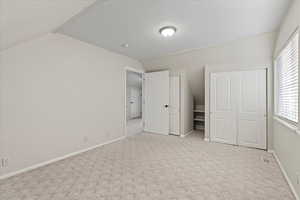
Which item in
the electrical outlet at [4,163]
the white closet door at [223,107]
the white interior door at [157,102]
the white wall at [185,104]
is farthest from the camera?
the white interior door at [157,102]

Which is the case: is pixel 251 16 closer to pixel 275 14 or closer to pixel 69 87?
pixel 275 14

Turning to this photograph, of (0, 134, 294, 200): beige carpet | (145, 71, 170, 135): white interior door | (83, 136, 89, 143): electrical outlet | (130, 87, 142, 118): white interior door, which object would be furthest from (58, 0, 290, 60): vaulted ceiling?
(130, 87, 142, 118): white interior door

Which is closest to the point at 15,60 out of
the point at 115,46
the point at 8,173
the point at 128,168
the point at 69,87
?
the point at 69,87

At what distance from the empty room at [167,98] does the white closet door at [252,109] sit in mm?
23

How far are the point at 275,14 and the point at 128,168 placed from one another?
357 centimetres

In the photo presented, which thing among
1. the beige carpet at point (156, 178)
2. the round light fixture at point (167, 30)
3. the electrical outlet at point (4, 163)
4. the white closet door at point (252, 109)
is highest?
the round light fixture at point (167, 30)

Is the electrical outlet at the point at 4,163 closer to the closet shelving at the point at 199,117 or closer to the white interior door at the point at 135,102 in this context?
the closet shelving at the point at 199,117

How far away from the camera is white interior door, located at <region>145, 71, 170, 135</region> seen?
466 cm

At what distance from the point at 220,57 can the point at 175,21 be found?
1764 mm

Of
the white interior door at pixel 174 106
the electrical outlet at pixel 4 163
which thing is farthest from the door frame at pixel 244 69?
the electrical outlet at pixel 4 163

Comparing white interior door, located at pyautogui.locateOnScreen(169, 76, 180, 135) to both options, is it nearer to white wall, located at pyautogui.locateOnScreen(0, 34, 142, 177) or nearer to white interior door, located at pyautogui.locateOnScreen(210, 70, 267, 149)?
white interior door, located at pyautogui.locateOnScreen(210, 70, 267, 149)

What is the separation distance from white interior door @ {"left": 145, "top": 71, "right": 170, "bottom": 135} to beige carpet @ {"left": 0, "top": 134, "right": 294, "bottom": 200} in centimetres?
159

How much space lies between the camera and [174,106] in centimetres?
459

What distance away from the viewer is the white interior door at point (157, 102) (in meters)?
4.66
